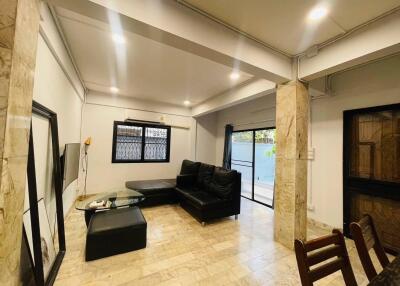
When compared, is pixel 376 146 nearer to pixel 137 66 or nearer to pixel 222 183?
pixel 222 183

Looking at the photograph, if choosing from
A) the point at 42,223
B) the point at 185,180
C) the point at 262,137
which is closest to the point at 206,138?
the point at 262,137

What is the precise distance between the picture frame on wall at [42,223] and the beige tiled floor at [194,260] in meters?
0.13

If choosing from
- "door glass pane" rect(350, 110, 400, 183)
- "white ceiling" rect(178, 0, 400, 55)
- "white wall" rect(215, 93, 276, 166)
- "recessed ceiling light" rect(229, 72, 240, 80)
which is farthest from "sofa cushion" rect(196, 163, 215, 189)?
"white ceiling" rect(178, 0, 400, 55)

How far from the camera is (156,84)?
392 cm

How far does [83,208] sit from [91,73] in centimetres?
247

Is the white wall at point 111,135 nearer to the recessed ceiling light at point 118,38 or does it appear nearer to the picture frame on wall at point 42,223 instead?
the picture frame on wall at point 42,223

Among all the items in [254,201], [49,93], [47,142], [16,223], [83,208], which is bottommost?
[254,201]

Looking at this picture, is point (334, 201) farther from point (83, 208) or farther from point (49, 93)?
point (49, 93)

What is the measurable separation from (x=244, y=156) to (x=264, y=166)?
738mm

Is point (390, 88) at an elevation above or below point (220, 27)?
below

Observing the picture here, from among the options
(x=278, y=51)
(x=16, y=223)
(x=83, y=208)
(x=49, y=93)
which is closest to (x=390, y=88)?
(x=278, y=51)

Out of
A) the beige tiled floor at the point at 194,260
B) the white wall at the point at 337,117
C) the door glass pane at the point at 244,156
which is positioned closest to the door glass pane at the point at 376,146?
Result: the white wall at the point at 337,117

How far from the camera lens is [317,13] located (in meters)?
1.72

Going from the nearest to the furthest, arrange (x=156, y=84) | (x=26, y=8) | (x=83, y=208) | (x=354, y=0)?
(x=26, y=8), (x=354, y=0), (x=83, y=208), (x=156, y=84)
